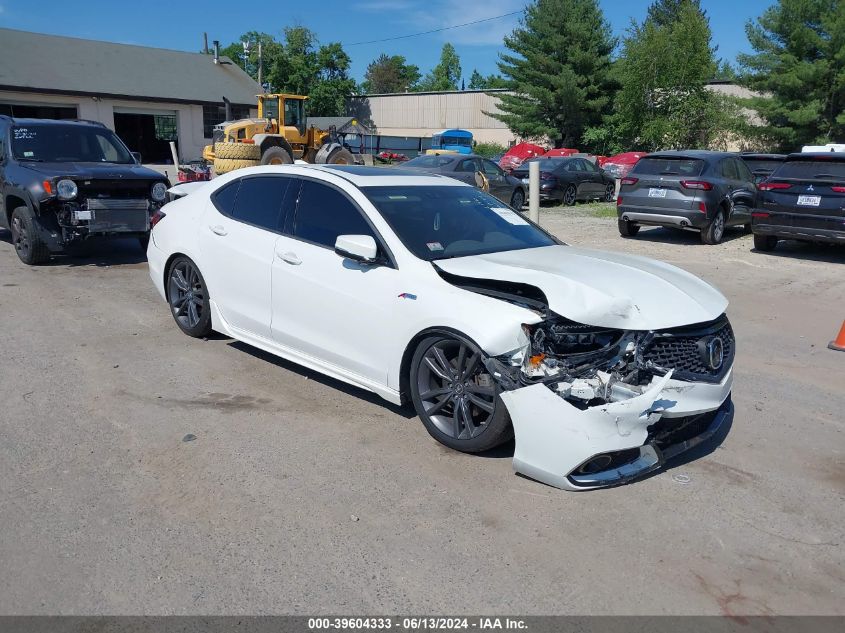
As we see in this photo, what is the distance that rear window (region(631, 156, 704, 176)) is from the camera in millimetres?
13438

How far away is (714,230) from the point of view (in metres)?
13.8

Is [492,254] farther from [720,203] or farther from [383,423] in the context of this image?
[720,203]

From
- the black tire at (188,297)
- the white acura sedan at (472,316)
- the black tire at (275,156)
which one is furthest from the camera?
the black tire at (275,156)

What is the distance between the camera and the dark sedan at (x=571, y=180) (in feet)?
69.2

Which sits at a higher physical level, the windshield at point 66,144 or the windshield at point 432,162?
the windshield at point 66,144

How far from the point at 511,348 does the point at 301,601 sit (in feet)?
5.57

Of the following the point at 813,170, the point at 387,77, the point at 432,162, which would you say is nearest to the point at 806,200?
the point at 813,170

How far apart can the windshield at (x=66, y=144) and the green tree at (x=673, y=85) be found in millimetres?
32536

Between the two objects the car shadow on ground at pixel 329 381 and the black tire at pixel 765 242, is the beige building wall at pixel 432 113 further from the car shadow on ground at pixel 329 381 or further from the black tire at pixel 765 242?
the car shadow on ground at pixel 329 381

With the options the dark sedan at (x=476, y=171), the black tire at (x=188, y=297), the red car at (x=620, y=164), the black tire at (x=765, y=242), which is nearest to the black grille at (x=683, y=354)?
the black tire at (x=188, y=297)

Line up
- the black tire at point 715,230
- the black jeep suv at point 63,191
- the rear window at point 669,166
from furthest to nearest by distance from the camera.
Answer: the black tire at point 715,230, the rear window at point 669,166, the black jeep suv at point 63,191

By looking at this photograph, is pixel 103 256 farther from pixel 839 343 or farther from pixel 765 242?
pixel 765 242

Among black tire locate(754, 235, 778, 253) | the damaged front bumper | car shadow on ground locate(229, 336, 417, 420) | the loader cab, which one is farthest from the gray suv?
the loader cab

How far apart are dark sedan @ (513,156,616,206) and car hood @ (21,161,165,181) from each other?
12.2 meters
